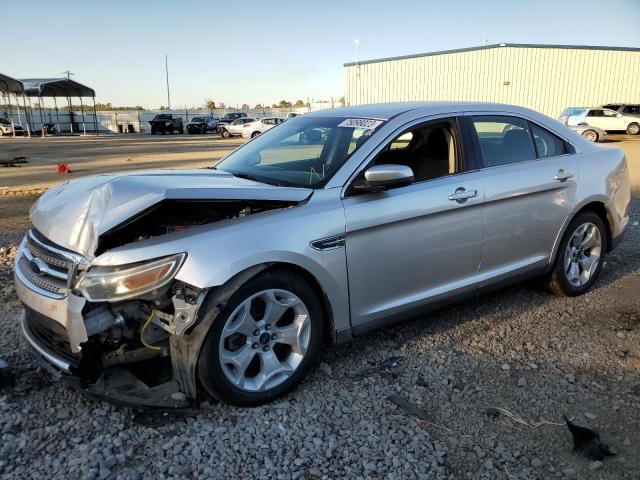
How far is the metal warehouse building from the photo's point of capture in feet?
116

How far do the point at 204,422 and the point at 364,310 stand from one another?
1.17 metres

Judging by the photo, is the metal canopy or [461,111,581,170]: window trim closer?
[461,111,581,170]: window trim

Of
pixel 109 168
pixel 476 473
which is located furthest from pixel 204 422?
pixel 109 168

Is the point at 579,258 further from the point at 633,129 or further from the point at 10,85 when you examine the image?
the point at 10,85

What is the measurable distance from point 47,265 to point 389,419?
2.11 metres

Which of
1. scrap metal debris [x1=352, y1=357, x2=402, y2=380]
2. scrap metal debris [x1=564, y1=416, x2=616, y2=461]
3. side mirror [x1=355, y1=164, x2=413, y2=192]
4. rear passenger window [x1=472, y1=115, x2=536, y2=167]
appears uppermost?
rear passenger window [x1=472, y1=115, x2=536, y2=167]

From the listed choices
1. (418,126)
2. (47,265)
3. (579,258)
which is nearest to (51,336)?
(47,265)

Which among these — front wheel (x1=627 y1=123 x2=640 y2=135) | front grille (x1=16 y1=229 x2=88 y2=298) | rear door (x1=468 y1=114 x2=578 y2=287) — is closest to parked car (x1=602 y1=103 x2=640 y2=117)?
front wheel (x1=627 y1=123 x2=640 y2=135)

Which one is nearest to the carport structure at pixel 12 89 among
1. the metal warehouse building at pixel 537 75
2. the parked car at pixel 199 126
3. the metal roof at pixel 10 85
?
the metal roof at pixel 10 85

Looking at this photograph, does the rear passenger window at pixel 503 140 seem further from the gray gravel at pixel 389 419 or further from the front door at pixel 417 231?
the gray gravel at pixel 389 419

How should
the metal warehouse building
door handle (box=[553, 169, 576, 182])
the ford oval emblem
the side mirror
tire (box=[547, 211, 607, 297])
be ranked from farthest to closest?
the metal warehouse building → tire (box=[547, 211, 607, 297]) → door handle (box=[553, 169, 576, 182]) → the side mirror → the ford oval emblem

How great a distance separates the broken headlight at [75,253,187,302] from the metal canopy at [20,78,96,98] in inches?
1832

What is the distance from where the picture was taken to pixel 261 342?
10.1 feet

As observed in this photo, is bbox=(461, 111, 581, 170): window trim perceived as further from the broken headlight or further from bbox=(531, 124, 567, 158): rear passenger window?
the broken headlight
